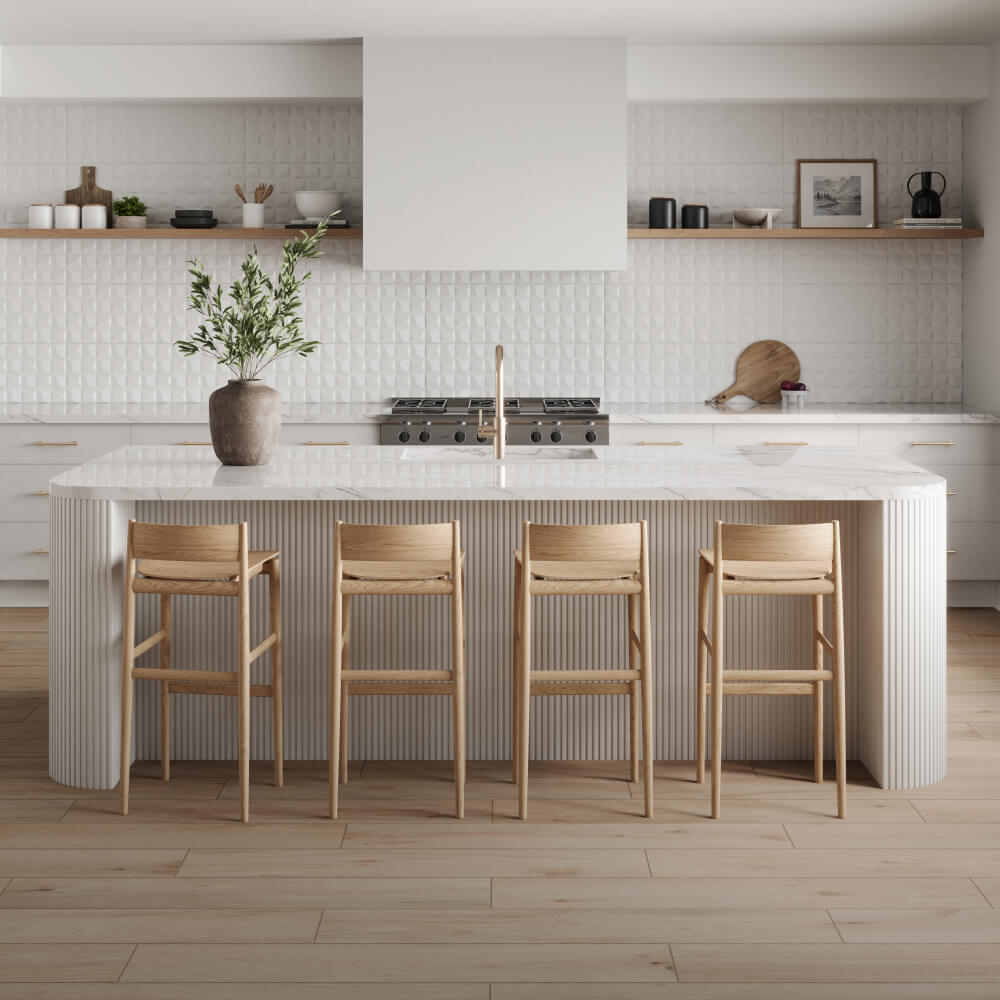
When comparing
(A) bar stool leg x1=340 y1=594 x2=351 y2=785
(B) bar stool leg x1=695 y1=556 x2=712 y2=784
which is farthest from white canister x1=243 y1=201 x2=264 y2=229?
(B) bar stool leg x1=695 y1=556 x2=712 y2=784

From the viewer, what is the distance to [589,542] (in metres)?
3.19

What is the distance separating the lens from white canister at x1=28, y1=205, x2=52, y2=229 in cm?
596

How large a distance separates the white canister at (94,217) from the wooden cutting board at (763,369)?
322 centimetres

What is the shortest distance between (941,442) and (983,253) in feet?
3.44

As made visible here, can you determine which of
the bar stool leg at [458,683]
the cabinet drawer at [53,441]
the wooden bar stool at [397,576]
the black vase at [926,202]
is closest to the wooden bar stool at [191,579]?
the wooden bar stool at [397,576]

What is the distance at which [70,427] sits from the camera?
5629 millimetres

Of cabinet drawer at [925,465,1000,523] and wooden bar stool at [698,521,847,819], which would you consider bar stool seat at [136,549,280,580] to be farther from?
cabinet drawer at [925,465,1000,523]

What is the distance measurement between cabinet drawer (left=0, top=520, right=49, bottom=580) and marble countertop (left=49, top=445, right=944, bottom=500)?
5.85ft

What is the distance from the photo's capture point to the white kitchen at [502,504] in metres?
2.78

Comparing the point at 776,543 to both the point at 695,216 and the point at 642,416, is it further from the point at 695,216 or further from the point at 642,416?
the point at 695,216

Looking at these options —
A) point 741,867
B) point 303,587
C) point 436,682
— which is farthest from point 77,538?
point 741,867

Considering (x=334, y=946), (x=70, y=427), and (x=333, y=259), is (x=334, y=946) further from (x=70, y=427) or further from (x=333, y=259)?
(x=333, y=259)

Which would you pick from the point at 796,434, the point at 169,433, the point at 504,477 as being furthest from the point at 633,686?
the point at 169,433

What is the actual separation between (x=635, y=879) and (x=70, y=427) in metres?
3.80
